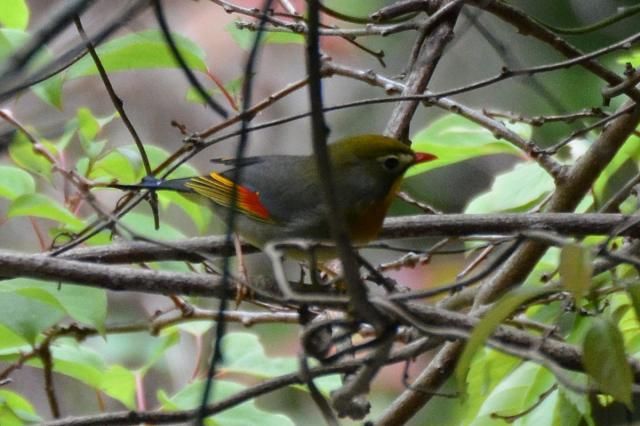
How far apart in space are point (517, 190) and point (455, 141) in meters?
0.16

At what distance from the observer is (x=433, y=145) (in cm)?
182

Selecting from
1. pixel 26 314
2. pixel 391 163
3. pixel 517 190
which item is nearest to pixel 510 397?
pixel 517 190

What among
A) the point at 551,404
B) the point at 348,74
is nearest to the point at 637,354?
the point at 551,404

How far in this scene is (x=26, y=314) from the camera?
137 centimetres

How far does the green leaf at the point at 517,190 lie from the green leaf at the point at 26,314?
85cm

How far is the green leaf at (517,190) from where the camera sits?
1771 millimetres

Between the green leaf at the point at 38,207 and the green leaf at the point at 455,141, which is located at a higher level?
the green leaf at the point at 455,141

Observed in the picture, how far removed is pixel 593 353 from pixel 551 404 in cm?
55

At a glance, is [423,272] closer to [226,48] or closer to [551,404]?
[226,48]

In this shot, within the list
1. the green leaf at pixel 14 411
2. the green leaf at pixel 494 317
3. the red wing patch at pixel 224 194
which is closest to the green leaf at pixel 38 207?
the green leaf at pixel 14 411

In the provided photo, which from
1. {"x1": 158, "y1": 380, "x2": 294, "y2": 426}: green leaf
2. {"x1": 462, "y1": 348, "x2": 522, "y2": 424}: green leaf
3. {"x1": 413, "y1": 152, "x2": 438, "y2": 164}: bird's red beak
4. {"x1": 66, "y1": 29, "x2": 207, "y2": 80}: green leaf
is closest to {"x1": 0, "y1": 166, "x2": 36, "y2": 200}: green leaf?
{"x1": 66, "y1": 29, "x2": 207, "y2": 80}: green leaf

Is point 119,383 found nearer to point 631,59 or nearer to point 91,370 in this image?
point 91,370

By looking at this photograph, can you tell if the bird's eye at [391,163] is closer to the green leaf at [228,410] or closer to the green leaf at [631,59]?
the green leaf at [631,59]

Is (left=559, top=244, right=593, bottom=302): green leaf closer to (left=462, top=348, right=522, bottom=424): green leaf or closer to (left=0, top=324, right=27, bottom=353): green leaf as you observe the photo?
(left=462, top=348, right=522, bottom=424): green leaf
